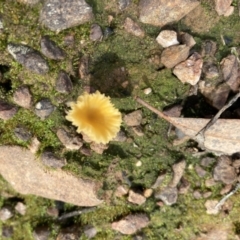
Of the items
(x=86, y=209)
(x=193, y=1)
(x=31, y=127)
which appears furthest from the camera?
(x=86, y=209)

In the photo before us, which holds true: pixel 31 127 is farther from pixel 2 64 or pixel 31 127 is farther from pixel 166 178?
pixel 166 178

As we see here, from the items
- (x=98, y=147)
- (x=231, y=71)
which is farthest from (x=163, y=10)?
(x=98, y=147)

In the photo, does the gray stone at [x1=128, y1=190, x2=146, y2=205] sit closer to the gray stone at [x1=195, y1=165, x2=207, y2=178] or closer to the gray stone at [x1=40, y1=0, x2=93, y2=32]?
the gray stone at [x1=195, y1=165, x2=207, y2=178]

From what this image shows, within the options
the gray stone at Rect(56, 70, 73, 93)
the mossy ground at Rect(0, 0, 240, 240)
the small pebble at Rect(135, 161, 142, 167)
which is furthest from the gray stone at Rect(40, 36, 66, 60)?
the small pebble at Rect(135, 161, 142, 167)

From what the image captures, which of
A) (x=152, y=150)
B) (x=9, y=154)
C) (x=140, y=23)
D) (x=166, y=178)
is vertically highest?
(x=140, y=23)

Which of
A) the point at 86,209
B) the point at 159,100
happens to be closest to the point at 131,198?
the point at 86,209

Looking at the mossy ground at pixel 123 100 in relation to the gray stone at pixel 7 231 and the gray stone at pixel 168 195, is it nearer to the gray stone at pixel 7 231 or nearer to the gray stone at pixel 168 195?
the gray stone at pixel 168 195
